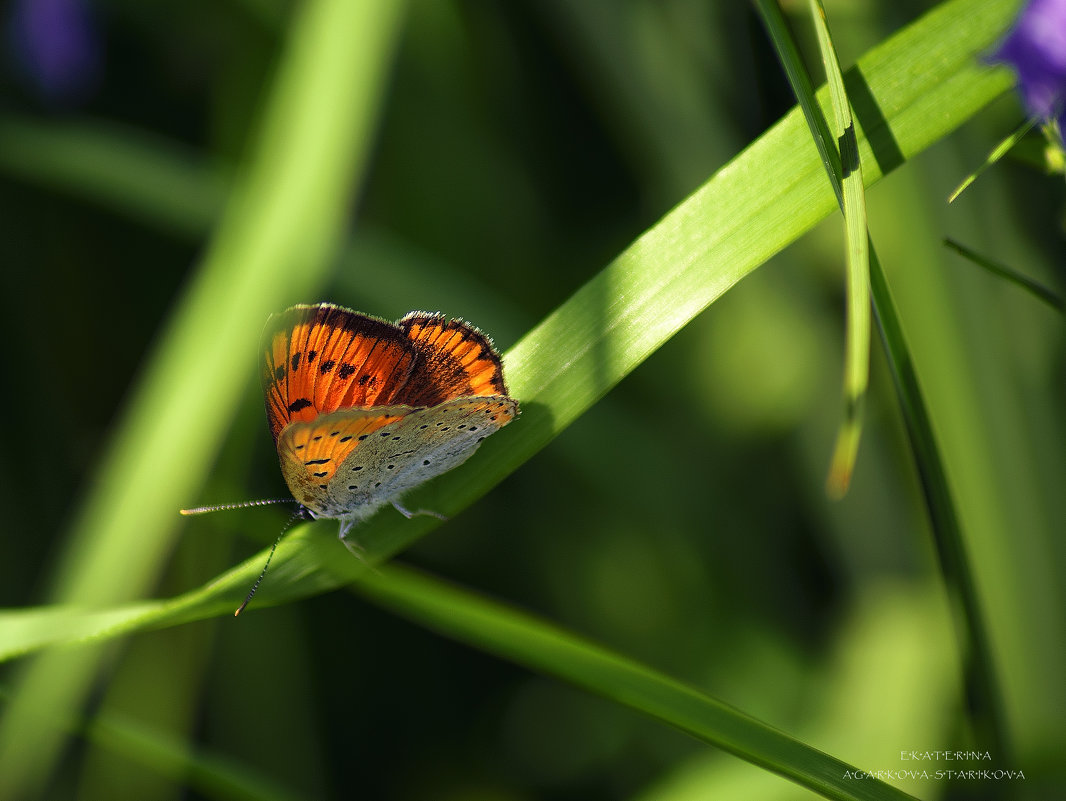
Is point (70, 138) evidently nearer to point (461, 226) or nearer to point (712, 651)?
point (461, 226)

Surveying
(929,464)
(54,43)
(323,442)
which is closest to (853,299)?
(929,464)

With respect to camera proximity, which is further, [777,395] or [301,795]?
[777,395]

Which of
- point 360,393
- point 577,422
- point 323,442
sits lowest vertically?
point 323,442

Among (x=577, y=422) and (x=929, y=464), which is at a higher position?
(x=577, y=422)

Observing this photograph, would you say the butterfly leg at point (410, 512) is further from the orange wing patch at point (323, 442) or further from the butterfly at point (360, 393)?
the orange wing patch at point (323, 442)

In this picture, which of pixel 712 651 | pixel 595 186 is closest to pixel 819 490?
pixel 712 651

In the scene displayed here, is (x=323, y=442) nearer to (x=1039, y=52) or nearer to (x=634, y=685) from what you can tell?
(x=634, y=685)

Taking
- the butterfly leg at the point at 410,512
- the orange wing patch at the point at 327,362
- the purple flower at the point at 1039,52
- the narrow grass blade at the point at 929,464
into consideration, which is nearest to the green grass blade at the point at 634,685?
the butterfly leg at the point at 410,512
